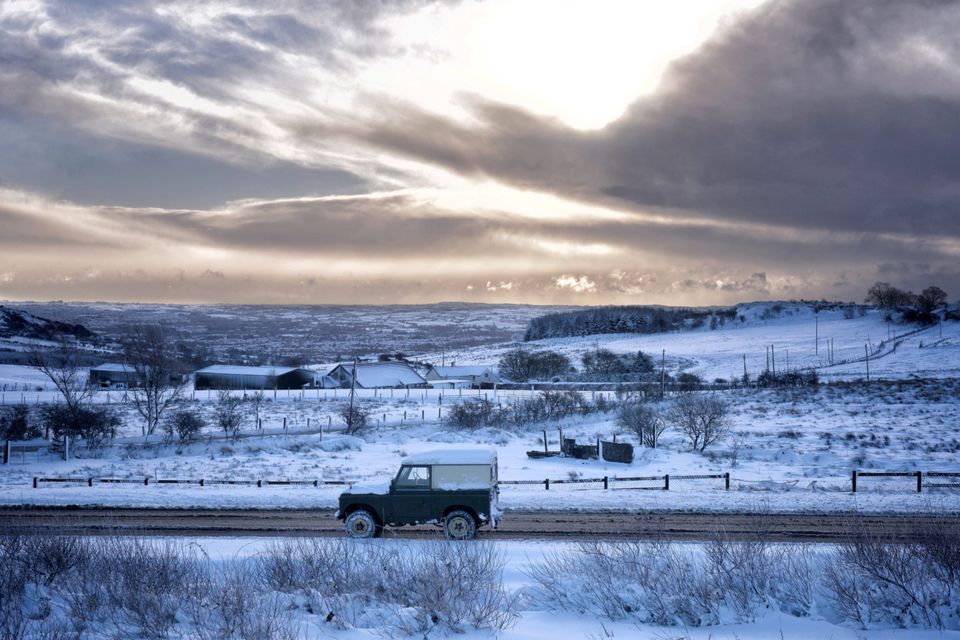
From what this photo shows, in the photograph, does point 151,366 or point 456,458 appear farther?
point 151,366

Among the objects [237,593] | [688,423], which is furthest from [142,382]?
[237,593]

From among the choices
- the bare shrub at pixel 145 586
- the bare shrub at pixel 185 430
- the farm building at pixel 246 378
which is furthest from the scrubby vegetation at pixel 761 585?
the farm building at pixel 246 378

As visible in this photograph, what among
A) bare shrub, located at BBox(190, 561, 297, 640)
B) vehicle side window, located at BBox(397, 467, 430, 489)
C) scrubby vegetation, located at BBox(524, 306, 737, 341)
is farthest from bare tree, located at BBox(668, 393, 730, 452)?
scrubby vegetation, located at BBox(524, 306, 737, 341)

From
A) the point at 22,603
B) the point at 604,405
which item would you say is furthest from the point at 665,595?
the point at 604,405

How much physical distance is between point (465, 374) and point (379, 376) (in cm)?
1578

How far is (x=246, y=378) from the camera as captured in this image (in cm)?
9250

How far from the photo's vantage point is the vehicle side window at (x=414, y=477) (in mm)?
18516

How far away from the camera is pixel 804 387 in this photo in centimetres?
6875

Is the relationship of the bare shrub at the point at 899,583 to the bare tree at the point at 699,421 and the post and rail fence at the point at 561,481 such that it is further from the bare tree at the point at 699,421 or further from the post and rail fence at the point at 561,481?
the bare tree at the point at 699,421

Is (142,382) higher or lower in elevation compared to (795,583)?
higher

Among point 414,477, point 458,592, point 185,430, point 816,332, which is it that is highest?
point 816,332

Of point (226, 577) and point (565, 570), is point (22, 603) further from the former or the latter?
point (565, 570)

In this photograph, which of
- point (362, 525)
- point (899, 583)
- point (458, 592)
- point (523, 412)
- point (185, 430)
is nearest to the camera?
point (899, 583)

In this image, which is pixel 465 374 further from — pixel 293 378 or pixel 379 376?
pixel 293 378
